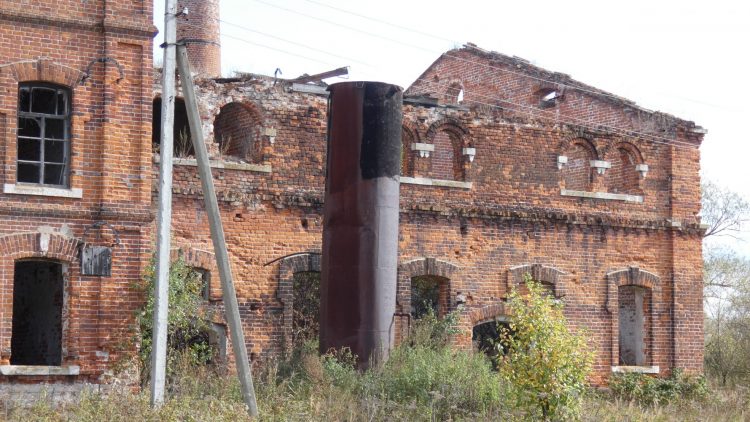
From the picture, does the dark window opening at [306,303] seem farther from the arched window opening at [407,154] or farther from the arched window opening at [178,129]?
the arched window opening at [178,129]

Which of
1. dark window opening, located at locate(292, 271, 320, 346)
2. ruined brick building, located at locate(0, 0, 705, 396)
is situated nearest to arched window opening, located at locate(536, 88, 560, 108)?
ruined brick building, located at locate(0, 0, 705, 396)

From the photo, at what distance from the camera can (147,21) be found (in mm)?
17109

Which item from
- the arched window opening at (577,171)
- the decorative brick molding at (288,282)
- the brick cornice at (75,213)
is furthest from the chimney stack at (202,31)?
the brick cornice at (75,213)

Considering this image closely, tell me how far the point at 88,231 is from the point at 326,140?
528 centimetres

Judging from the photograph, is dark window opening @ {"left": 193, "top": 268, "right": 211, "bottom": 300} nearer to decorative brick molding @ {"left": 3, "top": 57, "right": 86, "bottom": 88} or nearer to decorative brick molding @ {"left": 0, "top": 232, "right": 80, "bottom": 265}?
decorative brick molding @ {"left": 0, "top": 232, "right": 80, "bottom": 265}

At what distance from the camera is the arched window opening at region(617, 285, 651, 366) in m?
23.3

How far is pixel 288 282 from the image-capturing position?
1962 centimetres

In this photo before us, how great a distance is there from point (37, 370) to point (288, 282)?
5.03 m

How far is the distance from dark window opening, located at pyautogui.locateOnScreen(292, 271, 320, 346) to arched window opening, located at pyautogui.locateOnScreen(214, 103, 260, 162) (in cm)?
252

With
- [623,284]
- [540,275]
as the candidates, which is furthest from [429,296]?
[623,284]

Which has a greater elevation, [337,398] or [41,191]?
[41,191]

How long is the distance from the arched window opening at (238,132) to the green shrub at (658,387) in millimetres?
8755

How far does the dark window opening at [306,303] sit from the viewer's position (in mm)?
20047

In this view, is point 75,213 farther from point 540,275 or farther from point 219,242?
point 540,275
